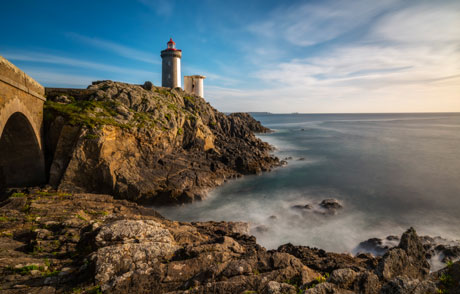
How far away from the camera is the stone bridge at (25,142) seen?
13.6 metres

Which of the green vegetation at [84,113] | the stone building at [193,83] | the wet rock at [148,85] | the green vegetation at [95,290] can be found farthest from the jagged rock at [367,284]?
the stone building at [193,83]

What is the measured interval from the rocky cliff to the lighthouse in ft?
29.5

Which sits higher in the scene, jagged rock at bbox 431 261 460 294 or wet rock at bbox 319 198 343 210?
jagged rock at bbox 431 261 460 294

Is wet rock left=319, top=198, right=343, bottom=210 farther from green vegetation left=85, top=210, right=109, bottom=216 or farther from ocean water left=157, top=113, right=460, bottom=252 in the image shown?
green vegetation left=85, top=210, right=109, bottom=216

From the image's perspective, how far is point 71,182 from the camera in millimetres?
15367

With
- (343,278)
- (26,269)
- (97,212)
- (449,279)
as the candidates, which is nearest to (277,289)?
(343,278)

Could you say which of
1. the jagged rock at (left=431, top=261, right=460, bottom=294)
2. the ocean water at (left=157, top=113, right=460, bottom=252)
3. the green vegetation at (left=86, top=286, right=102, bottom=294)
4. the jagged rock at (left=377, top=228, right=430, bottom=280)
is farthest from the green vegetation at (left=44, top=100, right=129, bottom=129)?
the jagged rock at (left=431, top=261, right=460, bottom=294)

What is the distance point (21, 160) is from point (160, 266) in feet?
51.6

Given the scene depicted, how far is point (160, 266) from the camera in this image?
5.91 metres

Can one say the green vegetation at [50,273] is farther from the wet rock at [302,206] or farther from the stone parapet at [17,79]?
the wet rock at [302,206]

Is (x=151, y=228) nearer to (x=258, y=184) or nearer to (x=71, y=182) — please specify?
(x=71, y=182)

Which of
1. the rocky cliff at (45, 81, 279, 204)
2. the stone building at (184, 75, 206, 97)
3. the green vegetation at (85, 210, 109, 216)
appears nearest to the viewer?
the green vegetation at (85, 210, 109, 216)

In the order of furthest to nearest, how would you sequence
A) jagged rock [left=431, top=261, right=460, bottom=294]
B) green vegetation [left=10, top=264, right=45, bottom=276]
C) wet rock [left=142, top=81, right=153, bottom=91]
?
wet rock [left=142, top=81, right=153, bottom=91]
green vegetation [left=10, top=264, right=45, bottom=276]
jagged rock [left=431, top=261, right=460, bottom=294]

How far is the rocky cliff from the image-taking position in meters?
15.8
